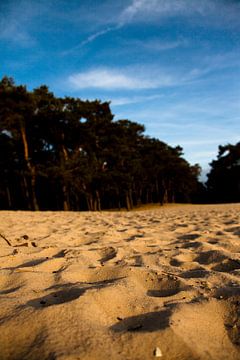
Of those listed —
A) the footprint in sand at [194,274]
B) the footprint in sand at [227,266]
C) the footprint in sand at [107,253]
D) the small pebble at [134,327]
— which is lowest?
the footprint in sand at [227,266]

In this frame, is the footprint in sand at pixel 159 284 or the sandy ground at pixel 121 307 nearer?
the sandy ground at pixel 121 307

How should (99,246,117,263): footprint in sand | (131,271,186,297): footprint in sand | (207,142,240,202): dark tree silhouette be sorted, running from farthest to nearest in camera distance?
(207,142,240,202): dark tree silhouette < (99,246,117,263): footprint in sand < (131,271,186,297): footprint in sand

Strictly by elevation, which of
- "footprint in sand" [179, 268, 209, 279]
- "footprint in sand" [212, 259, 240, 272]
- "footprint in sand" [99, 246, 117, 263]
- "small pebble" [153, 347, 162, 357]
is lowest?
"footprint in sand" [212, 259, 240, 272]

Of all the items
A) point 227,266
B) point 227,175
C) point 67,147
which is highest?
point 67,147

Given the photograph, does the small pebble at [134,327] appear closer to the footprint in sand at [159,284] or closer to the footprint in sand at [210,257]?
the footprint in sand at [159,284]

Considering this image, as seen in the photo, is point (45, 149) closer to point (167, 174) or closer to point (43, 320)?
point (167, 174)

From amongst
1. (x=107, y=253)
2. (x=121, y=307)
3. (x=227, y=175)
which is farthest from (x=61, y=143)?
(x=227, y=175)

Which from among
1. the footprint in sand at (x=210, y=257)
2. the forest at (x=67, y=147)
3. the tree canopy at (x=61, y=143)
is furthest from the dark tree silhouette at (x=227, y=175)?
the footprint in sand at (x=210, y=257)

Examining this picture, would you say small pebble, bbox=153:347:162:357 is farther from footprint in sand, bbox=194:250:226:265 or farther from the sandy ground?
footprint in sand, bbox=194:250:226:265

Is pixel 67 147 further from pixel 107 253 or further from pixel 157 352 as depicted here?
pixel 157 352

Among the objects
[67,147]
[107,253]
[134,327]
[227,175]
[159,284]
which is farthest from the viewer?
[227,175]

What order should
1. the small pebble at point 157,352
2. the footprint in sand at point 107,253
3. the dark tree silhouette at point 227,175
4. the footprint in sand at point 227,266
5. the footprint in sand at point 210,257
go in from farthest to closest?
1. the dark tree silhouette at point 227,175
2. the footprint in sand at point 107,253
3. the footprint in sand at point 210,257
4. the footprint in sand at point 227,266
5. the small pebble at point 157,352

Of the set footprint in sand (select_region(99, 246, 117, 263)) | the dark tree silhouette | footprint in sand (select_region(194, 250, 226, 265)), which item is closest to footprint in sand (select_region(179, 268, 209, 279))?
footprint in sand (select_region(194, 250, 226, 265))

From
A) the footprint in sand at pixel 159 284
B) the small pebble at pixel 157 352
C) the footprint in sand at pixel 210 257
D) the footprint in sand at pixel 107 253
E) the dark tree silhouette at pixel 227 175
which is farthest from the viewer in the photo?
the dark tree silhouette at pixel 227 175
